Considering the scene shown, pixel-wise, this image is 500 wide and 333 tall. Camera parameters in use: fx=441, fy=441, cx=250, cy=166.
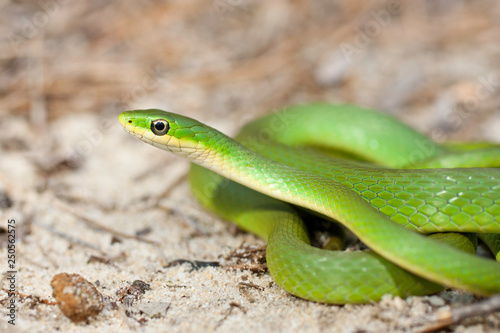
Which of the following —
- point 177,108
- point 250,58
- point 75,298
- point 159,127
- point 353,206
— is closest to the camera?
point 75,298

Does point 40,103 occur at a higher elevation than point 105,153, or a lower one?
higher

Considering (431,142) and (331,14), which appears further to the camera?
(331,14)

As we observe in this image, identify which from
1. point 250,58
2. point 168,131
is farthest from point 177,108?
point 168,131

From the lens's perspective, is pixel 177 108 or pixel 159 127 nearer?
pixel 159 127

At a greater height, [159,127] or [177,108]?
[177,108]

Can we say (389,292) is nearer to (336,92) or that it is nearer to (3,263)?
(3,263)

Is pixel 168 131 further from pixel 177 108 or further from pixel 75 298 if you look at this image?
pixel 177 108

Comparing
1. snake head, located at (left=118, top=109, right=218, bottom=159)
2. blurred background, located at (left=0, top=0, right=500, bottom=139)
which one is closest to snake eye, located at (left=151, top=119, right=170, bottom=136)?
snake head, located at (left=118, top=109, right=218, bottom=159)

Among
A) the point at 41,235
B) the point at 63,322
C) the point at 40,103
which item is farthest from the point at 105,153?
the point at 63,322
